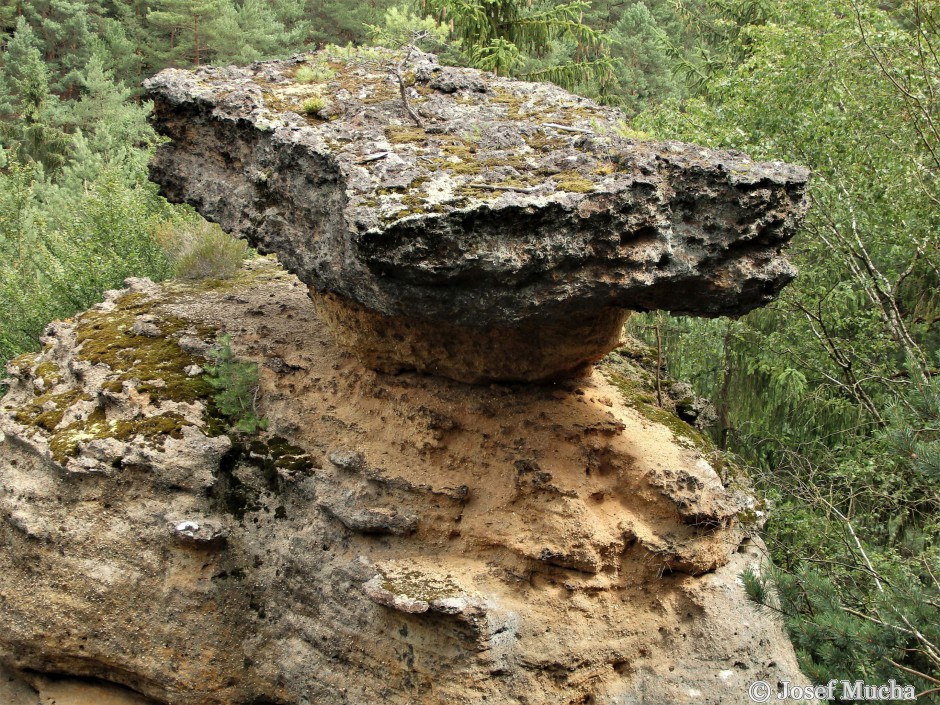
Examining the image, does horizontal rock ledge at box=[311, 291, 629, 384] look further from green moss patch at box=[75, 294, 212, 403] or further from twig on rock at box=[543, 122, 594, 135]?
green moss patch at box=[75, 294, 212, 403]

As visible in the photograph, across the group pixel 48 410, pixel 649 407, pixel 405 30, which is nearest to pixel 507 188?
pixel 649 407

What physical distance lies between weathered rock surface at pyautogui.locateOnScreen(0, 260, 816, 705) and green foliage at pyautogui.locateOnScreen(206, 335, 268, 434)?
11 cm

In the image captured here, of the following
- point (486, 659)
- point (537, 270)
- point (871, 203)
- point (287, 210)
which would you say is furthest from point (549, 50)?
point (486, 659)

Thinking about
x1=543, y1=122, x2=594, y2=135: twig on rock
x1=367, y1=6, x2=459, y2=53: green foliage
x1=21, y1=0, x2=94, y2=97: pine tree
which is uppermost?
x1=367, y1=6, x2=459, y2=53: green foliage

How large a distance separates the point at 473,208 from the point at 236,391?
2.81m

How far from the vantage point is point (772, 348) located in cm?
920

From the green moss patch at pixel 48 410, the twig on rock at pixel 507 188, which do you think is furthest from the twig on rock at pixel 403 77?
the green moss patch at pixel 48 410

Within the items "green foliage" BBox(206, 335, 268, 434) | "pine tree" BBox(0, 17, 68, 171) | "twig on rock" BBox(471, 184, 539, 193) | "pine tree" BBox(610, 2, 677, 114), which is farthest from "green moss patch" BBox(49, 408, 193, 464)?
"pine tree" BBox(610, 2, 677, 114)

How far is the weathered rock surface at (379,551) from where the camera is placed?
514 cm

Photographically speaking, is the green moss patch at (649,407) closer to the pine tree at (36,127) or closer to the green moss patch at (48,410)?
the green moss patch at (48,410)

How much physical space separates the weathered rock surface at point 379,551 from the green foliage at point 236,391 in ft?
0.37

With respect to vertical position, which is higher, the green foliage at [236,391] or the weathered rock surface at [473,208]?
the weathered rock surface at [473,208]

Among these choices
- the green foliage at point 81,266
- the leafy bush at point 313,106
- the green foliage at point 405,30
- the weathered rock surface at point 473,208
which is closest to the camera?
the weathered rock surface at point 473,208

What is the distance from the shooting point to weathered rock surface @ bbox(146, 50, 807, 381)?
441 centimetres
